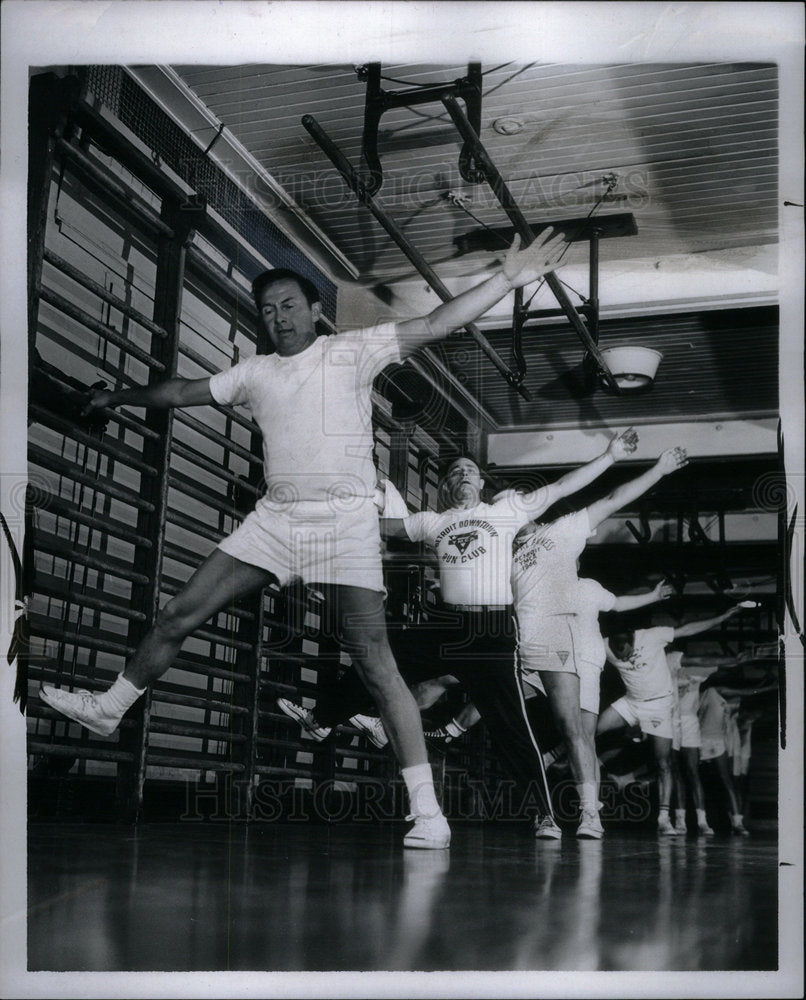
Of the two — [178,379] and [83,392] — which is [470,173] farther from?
[83,392]

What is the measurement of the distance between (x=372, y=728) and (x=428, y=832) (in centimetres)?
34

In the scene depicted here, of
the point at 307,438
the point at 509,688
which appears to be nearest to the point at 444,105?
the point at 307,438

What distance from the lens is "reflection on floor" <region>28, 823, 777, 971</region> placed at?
6.72 feet

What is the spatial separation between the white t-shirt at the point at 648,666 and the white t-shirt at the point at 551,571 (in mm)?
226

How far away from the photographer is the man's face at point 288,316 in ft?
9.82

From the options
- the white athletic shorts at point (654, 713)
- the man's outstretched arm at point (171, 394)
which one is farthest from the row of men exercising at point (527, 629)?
the man's outstretched arm at point (171, 394)

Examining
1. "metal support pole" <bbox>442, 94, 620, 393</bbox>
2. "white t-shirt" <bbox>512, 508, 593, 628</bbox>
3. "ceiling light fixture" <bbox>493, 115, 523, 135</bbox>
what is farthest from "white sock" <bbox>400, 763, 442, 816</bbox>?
"ceiling light fixture" <bbox>493, 115, 523, 135</bbox>

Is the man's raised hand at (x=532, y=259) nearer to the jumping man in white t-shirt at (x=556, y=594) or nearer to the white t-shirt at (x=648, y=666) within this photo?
the jumping man in white t-shirt at (x=556, y=594)

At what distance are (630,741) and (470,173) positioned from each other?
1764 millimetres

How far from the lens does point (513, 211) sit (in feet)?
9.93

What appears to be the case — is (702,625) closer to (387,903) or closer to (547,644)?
(547,644)

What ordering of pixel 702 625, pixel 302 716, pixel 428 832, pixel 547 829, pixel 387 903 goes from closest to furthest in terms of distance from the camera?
pixel 387 903 → pixel 428 832 → pixel 547 829 → pixel 702 625 → pixel 302 716

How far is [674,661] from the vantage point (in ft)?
9.91

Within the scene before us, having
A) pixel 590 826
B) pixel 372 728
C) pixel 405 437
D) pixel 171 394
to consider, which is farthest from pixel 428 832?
pixel 171 394
